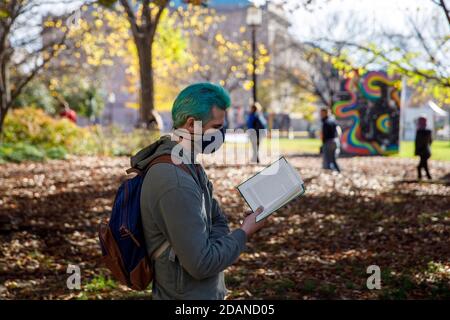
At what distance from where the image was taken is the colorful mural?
2630 cm

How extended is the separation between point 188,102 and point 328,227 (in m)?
6.99

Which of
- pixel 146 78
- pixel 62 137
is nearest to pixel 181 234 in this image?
pixel 146 78

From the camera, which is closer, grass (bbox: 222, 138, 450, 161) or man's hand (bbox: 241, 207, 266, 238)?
man's hand (bbox: 241, 207, 266, 238)

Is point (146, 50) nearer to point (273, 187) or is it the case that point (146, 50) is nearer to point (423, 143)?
point (423, 143)

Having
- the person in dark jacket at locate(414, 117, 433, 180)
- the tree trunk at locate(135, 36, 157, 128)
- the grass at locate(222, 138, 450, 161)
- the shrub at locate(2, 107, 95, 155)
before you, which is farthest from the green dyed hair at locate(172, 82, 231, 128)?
the grass at locate(222, 138, 450, 161)

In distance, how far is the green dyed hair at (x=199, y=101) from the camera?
257cm

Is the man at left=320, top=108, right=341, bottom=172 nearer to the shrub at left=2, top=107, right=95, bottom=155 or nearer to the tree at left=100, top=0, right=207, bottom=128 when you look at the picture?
the tree at left=100, top=0, right=207, bottom=128

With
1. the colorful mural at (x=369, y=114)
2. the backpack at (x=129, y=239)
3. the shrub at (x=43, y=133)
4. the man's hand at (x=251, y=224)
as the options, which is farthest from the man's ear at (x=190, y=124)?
the colorful mural at (x=369, y=114)

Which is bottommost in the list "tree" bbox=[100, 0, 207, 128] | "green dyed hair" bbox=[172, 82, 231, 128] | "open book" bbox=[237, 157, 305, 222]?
"open book" bbox=[237, 157, 305, 222]

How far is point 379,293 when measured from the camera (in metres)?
5.76

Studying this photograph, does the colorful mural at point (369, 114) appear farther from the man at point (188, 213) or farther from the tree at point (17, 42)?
the man at point (188, 213)

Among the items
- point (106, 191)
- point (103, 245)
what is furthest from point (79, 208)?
point (103, 245)

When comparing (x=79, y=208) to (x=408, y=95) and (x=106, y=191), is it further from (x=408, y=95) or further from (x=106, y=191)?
(x=408, y=95)

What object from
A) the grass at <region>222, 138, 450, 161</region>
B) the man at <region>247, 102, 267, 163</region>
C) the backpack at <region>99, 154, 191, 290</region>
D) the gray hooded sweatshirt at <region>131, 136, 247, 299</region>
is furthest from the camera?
the grass at <region>222, 138, 450, 161</region>
